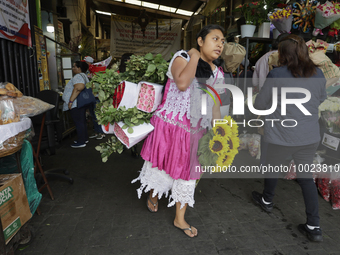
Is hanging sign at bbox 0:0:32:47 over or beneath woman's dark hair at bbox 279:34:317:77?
over

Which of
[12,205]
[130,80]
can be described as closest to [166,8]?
[130,80]

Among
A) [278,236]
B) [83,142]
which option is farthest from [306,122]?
[83,142]

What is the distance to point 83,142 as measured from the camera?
5.27 metres

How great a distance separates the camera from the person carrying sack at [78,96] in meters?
4.84

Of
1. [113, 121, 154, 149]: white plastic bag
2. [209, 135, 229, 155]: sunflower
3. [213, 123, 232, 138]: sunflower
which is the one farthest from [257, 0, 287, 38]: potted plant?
[113, 121, 154, 149]: white plastic bag

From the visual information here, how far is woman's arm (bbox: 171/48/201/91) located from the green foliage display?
28 cm

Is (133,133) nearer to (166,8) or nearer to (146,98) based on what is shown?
(146,98)

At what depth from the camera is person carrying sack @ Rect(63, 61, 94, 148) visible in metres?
4.84

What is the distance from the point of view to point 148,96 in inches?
84.6

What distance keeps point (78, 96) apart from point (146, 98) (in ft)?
10.8

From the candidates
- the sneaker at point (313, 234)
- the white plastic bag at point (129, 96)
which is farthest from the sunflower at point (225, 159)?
the sneaker at point (313, 234)

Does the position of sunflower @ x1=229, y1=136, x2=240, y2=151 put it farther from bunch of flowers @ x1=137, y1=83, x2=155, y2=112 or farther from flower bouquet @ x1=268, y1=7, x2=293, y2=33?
flower bouquet @ x1=268, y1=7, x2=293, y2=33

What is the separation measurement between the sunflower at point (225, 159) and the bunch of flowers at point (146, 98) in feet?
2.54

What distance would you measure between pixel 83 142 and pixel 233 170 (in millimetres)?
3329
